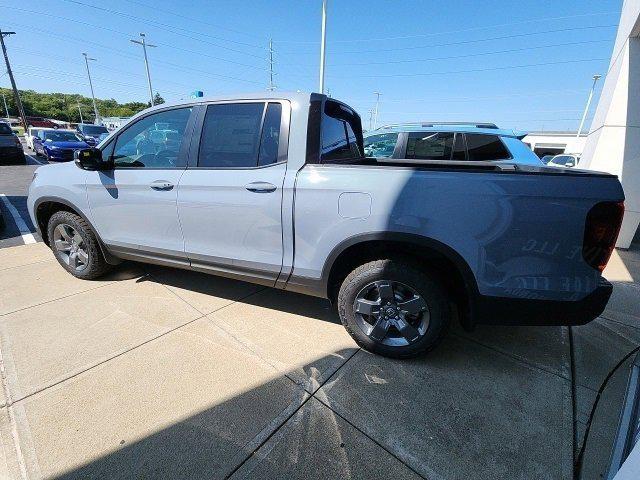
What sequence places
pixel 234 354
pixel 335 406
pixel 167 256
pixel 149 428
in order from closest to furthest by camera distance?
pixel 149 428, pixel 335 406, pixel 234 354, pixel 167 256

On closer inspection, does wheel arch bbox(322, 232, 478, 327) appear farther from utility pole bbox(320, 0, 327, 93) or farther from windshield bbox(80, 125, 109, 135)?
windshield bbox(80, 125, 109, 135)

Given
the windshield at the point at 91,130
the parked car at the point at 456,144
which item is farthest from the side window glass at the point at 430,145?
the windshield at the point at 91,130

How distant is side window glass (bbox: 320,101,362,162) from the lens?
2688mm

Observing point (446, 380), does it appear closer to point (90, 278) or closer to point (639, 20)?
point (90, 278)

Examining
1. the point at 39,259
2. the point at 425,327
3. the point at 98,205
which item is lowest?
the point at 39,259

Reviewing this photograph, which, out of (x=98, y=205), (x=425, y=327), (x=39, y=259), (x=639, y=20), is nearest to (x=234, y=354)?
(x=425, y=327)

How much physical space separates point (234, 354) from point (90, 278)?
2.32m

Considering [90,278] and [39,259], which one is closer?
[90,278]

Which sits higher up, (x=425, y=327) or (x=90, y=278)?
(x=425, y=327)

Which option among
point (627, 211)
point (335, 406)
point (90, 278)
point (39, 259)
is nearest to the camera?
point (335, 406)

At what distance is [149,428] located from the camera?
1.94 m

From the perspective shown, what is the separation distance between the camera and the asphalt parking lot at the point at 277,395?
177cm

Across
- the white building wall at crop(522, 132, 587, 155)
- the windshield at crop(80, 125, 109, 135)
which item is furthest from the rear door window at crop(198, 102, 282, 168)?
the white building wall at crop(522, 132, 587, 155)

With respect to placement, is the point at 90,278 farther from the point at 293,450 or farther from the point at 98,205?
the point at 293,450
